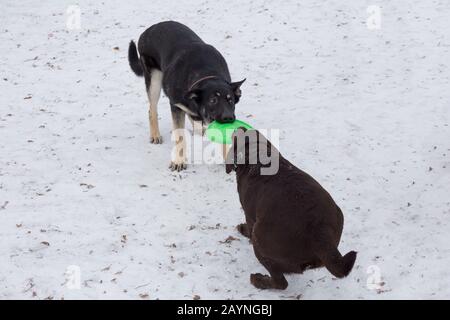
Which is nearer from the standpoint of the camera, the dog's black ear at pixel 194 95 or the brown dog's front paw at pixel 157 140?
the dog's black ear at pixel 194 95

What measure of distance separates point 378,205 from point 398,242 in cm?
78

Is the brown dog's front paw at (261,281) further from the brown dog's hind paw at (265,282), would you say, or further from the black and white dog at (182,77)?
the black and white dog at (182,77)

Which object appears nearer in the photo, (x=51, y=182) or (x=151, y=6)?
(x=51, y=182)

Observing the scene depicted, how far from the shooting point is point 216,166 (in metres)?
7.60

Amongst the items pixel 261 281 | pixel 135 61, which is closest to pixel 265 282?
pixel 261 281

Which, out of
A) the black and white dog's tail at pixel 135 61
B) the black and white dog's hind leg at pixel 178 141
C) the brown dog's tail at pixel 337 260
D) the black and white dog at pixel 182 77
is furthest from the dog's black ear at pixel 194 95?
the brown dog's tail at pixel 337 260

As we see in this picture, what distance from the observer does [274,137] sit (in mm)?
8203

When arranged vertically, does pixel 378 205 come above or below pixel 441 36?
below

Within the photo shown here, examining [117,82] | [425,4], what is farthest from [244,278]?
[425,4]

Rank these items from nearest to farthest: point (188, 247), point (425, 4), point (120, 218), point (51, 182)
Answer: point (188, 247), point (120, 218), point (51, 182), point (425, 4)

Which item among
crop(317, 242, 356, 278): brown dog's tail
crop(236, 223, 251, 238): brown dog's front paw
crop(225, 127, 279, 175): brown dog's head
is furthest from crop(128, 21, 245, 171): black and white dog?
crop(317, 242, 356, 278): brown dog's tail

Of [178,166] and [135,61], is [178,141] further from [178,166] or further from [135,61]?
[135,61]

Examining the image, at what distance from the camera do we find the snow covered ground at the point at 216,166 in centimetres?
539

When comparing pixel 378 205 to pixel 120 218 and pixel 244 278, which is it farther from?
pixel 120 218
